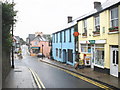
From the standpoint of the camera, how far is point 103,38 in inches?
656

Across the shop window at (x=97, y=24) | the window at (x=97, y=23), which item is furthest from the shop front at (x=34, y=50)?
the window at (x=97, y=23)

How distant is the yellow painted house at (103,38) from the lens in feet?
47.9

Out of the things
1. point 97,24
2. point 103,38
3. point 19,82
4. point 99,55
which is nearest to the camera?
point 19,82

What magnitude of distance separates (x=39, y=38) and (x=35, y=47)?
16.0ft

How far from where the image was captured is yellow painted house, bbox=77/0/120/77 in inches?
575

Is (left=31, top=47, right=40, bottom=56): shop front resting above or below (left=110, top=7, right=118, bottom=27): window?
below

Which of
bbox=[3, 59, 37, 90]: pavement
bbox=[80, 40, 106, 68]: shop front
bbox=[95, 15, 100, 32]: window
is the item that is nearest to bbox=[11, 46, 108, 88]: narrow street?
bbox=[3, 59, 37, 90]: pavement

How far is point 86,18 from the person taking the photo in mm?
20891

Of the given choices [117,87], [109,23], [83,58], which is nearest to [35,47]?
[83,58]

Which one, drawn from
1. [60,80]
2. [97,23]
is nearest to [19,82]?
[60,80]

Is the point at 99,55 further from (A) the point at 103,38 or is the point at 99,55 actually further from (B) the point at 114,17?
(B) the point at 114,17

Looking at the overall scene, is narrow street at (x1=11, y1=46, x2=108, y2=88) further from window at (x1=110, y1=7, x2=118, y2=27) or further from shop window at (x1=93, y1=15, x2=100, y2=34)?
window at (x1=110, y1=7, x2=118, y2=27)

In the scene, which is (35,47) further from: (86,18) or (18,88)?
(18,88)

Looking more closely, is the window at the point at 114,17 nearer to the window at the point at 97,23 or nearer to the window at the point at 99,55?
the window at the point at 97,23
